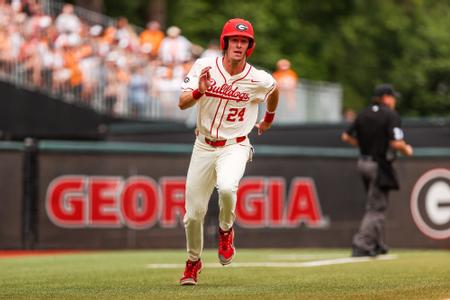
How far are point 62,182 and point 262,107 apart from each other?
6.62 m

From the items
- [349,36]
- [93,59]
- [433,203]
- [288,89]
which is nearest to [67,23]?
[93,59]

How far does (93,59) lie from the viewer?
25922 millimetres

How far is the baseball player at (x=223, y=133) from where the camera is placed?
36.0 feet

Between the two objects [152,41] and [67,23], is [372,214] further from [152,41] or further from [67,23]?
[152,41]

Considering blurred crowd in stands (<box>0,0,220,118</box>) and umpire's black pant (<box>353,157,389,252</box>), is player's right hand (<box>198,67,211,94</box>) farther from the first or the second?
blurred crowd in stands (<box>0,0,220,118</box>)

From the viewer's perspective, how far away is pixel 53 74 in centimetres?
2558

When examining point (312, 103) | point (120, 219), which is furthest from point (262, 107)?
point (120, 219)

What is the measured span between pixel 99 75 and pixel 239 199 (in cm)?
619

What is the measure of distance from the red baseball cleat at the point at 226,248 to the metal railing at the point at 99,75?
1362 centimetres

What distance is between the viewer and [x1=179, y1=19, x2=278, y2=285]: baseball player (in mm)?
10961

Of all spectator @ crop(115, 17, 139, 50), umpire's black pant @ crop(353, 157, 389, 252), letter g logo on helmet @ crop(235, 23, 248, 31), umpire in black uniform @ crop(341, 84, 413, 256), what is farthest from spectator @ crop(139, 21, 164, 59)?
letter g logo on helmet @ crop(235, 23, 248, 31)

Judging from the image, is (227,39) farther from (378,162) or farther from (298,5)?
(298,5)

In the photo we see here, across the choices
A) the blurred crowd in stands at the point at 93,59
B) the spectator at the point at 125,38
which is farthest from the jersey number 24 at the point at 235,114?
the spectator at the point at 125,38

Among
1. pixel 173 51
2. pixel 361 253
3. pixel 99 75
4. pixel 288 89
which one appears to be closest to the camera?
pixel 361 253
